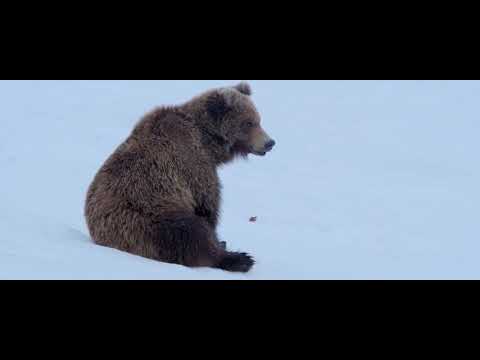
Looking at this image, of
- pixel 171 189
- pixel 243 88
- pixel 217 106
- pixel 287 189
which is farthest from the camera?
pixel 287 189

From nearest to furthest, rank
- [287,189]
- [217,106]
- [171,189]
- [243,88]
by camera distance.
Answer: [171,189], [217,106], [243,88], [287,189]

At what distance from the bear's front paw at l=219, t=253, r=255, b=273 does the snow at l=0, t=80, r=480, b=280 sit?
0.67 feet

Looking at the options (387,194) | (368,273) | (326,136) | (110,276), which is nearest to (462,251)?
(368,273)

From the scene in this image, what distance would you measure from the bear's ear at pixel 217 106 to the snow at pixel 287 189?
1.65 m

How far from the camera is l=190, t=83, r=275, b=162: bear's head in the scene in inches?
303

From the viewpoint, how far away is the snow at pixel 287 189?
668 cm

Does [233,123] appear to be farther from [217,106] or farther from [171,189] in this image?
[171,189]

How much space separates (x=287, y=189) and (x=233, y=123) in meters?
8.02

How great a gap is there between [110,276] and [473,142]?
64.2 ft

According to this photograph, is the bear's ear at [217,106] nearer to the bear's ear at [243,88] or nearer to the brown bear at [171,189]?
the brown bear at [171,189]

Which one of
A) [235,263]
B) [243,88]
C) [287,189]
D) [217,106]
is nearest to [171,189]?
[235,263]

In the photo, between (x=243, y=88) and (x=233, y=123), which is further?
(x=243, y=88)

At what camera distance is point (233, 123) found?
778 centimetres

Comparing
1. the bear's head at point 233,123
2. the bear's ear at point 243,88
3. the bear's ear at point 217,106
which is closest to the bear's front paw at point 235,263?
the bear's head at point 233,123
